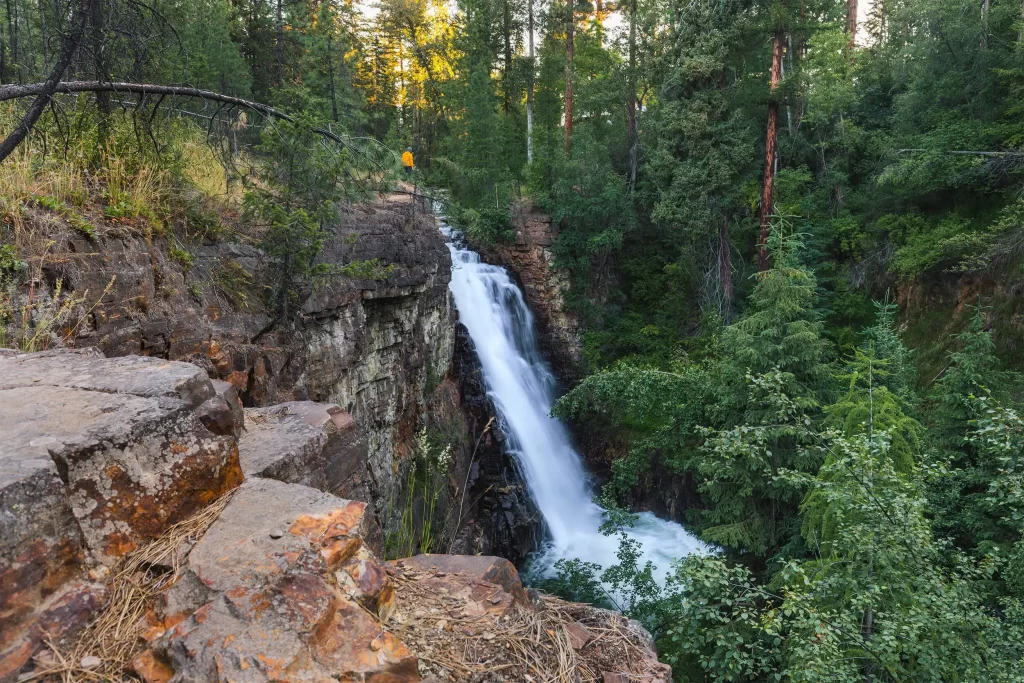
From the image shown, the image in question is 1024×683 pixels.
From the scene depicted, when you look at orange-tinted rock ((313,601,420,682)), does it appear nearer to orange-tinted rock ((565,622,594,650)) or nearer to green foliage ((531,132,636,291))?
orange-tinted rock ((565,622,594,650))

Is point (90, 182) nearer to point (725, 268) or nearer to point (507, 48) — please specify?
point (725, 268)

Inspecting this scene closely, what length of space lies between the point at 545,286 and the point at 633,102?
7622 mm

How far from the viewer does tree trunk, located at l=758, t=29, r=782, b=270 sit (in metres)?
13.7

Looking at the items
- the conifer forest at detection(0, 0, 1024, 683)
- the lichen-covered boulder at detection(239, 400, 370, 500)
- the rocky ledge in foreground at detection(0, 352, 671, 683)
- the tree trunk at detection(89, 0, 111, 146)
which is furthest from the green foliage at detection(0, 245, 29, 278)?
the lichen-covered boulder at detection(239, 400, 370, 500)

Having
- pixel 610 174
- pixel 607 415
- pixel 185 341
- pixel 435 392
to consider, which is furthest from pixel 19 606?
pixel 610 174

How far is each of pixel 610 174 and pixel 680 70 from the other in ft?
11.2

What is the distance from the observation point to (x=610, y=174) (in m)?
16.8

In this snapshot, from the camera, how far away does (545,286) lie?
54.9 ft

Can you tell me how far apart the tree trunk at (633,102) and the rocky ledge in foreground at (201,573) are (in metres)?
17.2

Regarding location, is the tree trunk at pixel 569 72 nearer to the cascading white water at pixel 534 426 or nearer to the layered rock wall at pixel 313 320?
the cascading white water at pixel 534 426

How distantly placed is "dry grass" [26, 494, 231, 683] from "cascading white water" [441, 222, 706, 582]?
9.39 m

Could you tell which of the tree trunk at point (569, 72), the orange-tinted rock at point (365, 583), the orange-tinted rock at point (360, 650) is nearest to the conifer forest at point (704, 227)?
the tree trunk at point (569, 72)

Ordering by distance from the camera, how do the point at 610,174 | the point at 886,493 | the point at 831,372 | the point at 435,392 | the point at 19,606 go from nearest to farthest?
1. the point at 19,606
2. the point at 886,493
3. the point at 831,372
4. the point at 435,392
5. the point at 610,174

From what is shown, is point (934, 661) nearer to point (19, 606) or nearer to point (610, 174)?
point (19, 606)
